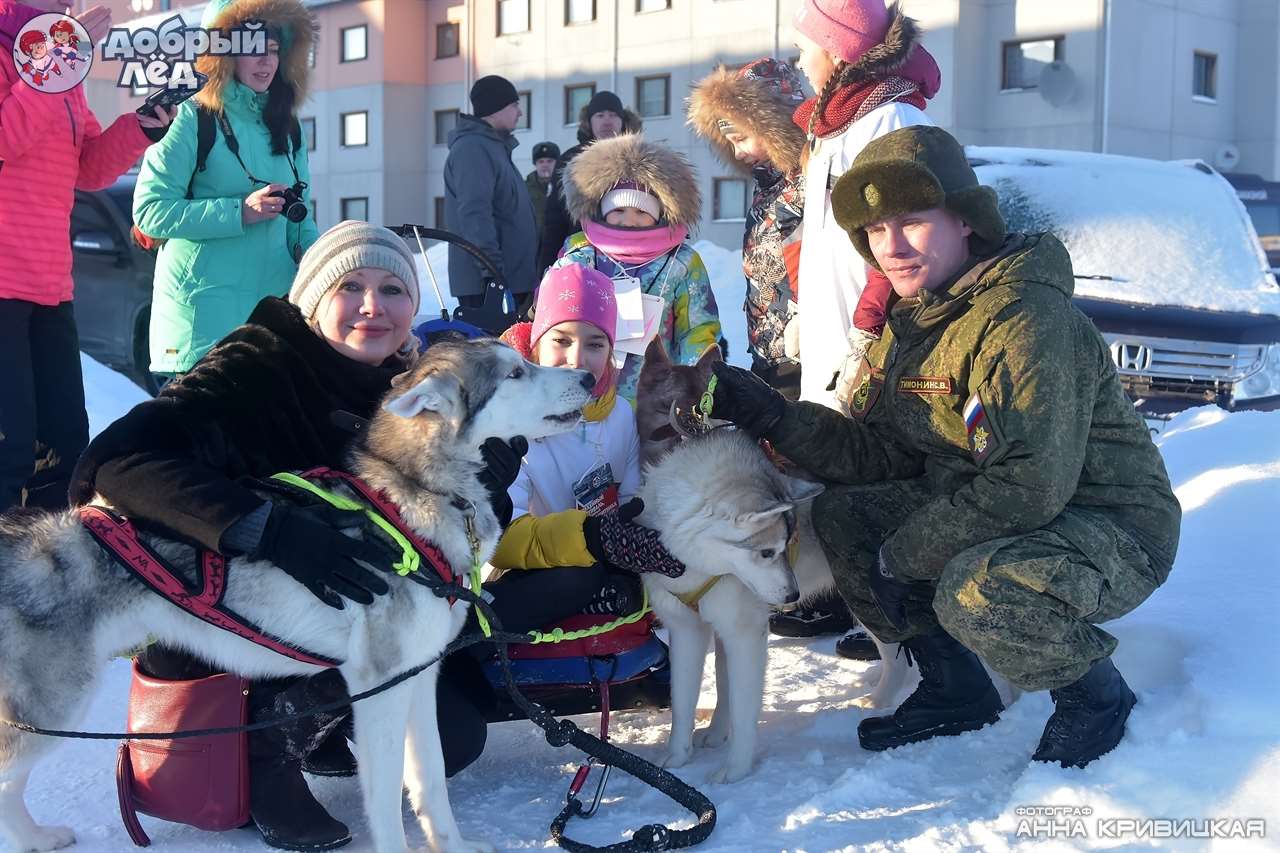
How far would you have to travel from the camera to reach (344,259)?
294 cm

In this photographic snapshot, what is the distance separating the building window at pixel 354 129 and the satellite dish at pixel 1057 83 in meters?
15.5

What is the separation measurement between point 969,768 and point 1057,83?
17.0 m

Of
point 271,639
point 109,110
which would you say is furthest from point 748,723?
point 109,110

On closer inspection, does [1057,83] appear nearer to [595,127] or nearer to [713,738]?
[595,127]

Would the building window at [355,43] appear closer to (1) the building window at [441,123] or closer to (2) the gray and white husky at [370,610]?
(1) the building window at [441,123]

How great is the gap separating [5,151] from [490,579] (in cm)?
225

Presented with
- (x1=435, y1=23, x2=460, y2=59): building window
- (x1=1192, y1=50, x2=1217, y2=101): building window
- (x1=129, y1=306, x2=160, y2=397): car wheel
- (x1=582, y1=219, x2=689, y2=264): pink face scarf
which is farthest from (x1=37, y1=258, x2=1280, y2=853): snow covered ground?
(x1=435, y1=23, x2=460, y2=59): building window

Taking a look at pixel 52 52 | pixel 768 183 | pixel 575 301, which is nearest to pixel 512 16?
pixel 768 183

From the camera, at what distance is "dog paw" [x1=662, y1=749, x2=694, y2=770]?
10.3ft

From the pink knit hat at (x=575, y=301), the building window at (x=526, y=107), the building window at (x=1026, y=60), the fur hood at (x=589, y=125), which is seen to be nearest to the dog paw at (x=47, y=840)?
the pink knit hat at (x=575, y=301)

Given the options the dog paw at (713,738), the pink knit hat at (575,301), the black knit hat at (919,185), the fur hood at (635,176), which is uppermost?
the fur hood at (635,176)

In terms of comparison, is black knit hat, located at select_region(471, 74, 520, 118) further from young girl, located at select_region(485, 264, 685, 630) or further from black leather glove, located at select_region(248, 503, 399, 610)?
black leather glove, located at select_region(248, 503, 399, 610)

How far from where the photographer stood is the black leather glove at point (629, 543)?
10.2 feet

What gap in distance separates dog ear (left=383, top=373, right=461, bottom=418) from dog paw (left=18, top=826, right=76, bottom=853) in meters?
1.25
